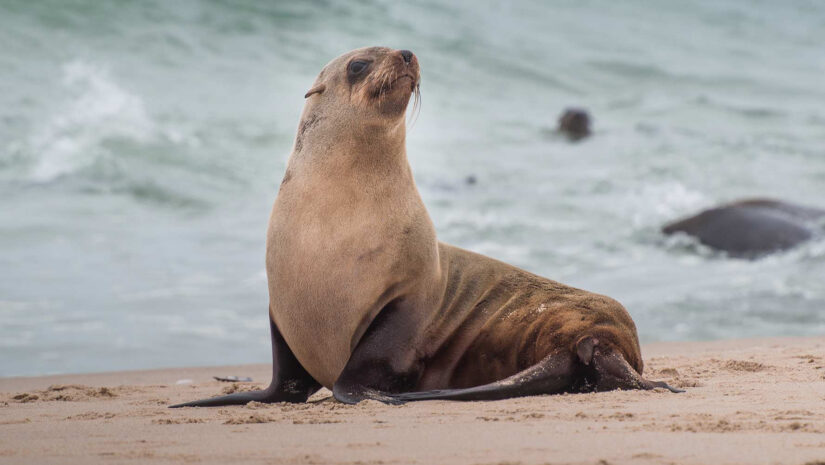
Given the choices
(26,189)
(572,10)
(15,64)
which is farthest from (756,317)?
(572,10)

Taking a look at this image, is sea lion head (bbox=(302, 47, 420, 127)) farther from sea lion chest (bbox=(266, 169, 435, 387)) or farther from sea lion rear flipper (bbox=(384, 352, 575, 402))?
sea lion rear flipper (bbox=(384, 352, 575, 402))

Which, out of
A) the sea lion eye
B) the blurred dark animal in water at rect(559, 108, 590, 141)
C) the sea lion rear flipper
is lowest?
the sea lion rear flipper

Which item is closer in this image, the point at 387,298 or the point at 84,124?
the point at 387,298

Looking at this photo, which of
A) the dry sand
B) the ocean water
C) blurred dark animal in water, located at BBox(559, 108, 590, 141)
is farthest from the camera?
blurred dark animal in water, located at BBox(559, 108, 590, 141)

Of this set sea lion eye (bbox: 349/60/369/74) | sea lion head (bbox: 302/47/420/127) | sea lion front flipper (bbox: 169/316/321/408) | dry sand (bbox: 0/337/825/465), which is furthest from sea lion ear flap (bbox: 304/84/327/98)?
dry sand (bbox: 0/337/825/465)

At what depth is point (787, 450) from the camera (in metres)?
2.86

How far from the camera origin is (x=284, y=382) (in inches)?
191

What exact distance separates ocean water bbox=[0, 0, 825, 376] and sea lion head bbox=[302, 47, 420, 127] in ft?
11.5

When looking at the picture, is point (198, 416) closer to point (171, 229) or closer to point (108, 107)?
point (171, 229)

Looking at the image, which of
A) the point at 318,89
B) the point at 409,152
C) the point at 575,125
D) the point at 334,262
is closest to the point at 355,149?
the point at 318,89

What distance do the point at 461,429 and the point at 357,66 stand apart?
2318 millimetres

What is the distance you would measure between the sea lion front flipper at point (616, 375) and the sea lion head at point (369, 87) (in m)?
1.45

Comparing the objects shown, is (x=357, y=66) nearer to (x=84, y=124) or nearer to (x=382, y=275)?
(x=382, y=275)

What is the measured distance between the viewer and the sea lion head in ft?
16.4
